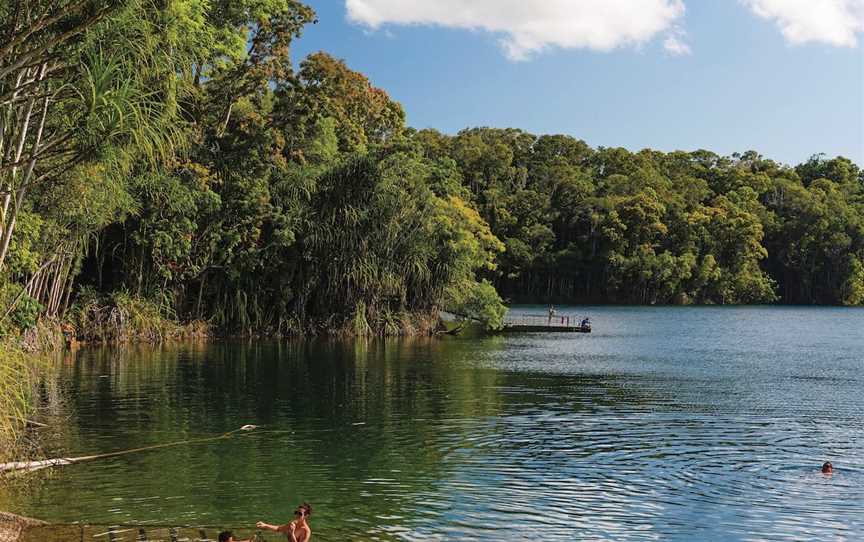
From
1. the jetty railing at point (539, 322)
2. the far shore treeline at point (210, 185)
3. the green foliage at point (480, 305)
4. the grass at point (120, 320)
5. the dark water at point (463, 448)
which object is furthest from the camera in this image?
the jetty railing at point (539, 322)

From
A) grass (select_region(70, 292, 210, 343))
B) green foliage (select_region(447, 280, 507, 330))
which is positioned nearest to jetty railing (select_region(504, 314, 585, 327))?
green foliage (select_region(447, 280, 507, 330))

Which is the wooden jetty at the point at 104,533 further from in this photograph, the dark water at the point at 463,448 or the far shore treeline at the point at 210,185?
the far shore treeline at the point at 210,185

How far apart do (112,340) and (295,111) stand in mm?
14684

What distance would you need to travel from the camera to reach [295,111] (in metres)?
46.8

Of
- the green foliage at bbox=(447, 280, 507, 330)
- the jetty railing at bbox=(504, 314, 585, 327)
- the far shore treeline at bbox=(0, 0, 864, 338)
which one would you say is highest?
the far shore treeline at bbox=(0, 0, 864, 338)

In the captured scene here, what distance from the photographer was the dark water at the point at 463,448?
43.2 feet

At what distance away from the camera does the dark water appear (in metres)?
13.2

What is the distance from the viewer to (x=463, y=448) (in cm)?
1853

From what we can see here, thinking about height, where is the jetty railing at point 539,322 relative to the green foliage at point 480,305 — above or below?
below

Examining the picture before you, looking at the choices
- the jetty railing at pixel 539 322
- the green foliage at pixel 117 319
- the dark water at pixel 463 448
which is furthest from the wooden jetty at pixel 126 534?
the jetty railing at pixel 539 322

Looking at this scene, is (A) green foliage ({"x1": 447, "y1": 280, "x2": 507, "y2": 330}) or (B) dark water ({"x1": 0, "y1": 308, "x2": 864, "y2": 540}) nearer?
(B) dark water ({"x1": 0, "y1": 308, "x2": 864, "y2": 540})

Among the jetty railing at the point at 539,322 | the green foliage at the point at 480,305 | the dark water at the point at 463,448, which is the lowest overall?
the dark water at the point at 463,448

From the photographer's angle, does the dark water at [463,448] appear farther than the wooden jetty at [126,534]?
Yes

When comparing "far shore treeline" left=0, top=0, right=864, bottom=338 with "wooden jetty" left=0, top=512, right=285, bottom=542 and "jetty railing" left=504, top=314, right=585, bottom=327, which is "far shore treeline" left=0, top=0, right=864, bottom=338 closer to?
"wooden jetty" left=0, top=512, right=285, bottom=542
